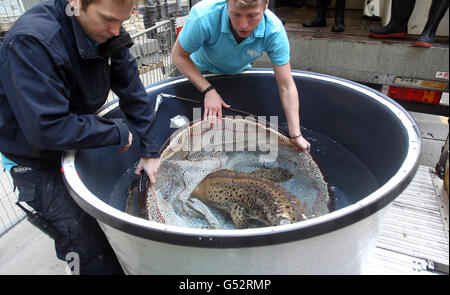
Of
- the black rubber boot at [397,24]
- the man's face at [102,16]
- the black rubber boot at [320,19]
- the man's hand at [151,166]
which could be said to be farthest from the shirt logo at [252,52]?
the black rubber boot at [320,19]

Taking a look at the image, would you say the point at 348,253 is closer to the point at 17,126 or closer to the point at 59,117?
the point at 59,117

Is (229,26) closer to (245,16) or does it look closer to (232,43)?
(232,43)

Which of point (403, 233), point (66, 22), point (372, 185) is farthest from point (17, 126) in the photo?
point (403, 233)

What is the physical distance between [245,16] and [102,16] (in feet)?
2.27

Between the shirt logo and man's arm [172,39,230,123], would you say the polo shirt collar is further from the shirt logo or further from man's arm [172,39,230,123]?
man's arm [172,39,230,123]

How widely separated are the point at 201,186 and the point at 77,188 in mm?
666

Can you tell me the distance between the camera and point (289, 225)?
3.11 ft

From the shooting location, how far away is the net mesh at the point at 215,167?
1537mm

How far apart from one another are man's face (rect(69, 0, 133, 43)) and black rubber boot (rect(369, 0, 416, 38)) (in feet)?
6.27

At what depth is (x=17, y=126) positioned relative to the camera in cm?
117

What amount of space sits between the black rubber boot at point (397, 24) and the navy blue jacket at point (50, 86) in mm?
1886

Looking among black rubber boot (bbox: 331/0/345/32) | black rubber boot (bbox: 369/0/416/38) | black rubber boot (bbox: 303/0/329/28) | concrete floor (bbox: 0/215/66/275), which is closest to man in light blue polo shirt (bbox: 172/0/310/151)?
black rubber boot (bbox: 369/0/416/38)

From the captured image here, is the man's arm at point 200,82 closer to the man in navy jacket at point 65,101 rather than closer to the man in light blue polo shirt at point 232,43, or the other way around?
the man in light blue polo shirt at point 232,43
